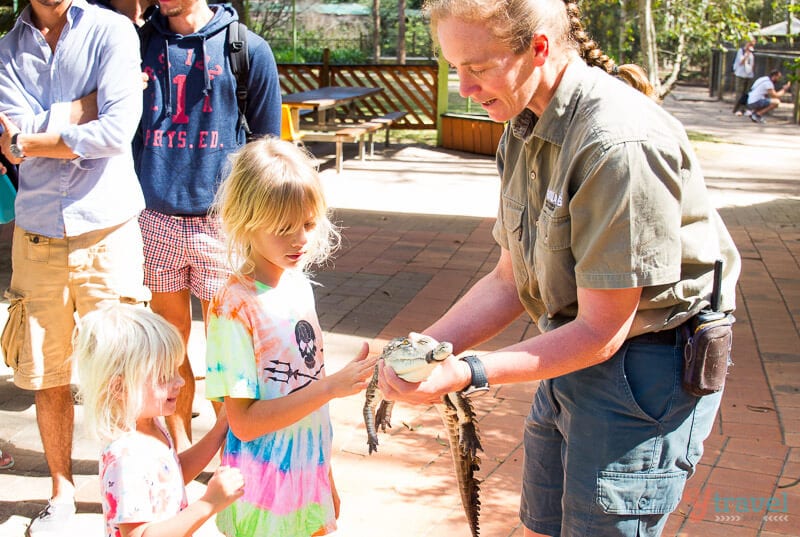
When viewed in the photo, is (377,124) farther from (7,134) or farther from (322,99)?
(7,134)

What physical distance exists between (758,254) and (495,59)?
624 cm

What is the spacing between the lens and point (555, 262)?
6.41 ft

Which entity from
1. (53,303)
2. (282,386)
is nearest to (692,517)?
(282,386)

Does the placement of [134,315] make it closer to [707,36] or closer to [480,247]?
→ [480,247]

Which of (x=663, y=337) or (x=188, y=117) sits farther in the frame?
(x=188, y=117)

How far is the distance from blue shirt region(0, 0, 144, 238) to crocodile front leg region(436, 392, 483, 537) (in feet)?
5.42

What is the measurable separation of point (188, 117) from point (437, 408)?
6.19ft

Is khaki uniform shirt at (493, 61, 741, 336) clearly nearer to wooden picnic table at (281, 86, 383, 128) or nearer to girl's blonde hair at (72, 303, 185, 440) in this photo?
girl's blonde hair at (72, 303, 185, 440)

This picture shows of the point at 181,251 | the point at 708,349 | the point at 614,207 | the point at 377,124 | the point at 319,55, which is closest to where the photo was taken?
the point at 614,207

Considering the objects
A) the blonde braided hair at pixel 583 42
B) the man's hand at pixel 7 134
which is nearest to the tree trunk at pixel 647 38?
the man's hand at pixel 7 134

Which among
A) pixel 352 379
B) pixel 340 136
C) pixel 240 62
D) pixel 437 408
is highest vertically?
pixel 240 62

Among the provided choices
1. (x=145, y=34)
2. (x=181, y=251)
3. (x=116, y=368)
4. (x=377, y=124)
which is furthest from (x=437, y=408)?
(x=377, y=124)

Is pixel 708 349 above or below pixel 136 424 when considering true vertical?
above

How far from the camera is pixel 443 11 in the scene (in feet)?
6.31
